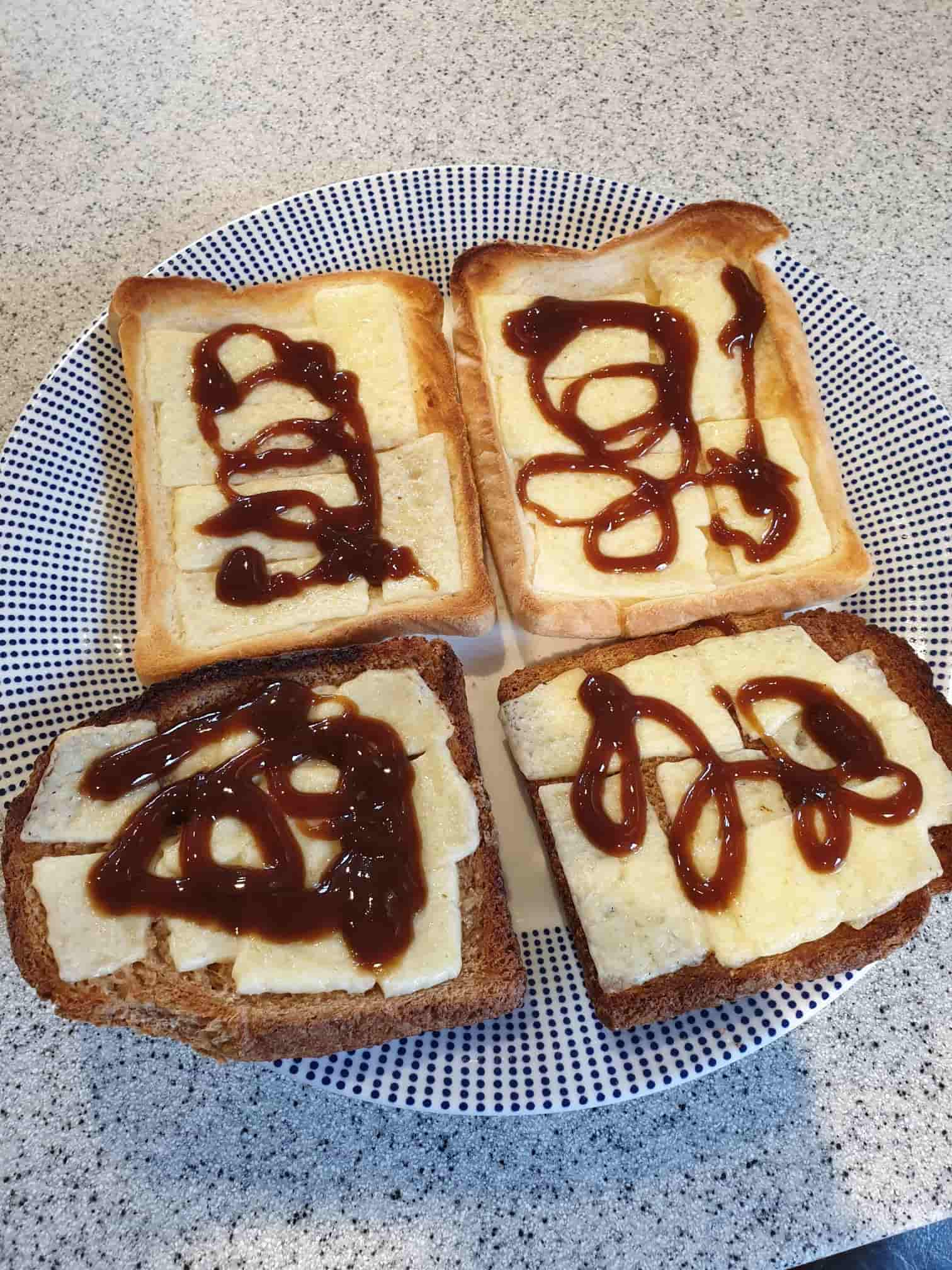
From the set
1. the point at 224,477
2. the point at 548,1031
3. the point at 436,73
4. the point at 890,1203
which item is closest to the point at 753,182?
the point at 436,73

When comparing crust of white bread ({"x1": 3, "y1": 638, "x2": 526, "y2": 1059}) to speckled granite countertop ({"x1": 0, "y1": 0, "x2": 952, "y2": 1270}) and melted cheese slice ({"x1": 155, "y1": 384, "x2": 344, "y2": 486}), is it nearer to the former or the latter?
speckled granite countertop ({"x1": 0, "y1": 0, "x2": 952, "y2": 1270})

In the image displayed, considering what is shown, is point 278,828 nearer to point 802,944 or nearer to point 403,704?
point 403,704

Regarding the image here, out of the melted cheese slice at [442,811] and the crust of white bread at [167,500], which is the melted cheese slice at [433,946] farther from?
the crust of white bread at [167,500]

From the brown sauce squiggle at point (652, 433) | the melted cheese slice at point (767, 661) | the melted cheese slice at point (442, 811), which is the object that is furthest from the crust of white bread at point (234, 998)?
the brown sauce squiggle at point (652, 433)

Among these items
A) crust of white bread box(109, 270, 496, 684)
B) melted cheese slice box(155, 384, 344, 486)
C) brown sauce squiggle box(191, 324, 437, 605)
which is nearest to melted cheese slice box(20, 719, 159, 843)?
crust of white bread box(109, 270, 496, 684)

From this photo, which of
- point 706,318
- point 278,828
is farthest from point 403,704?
point 706,318
